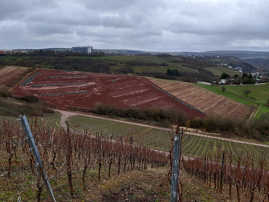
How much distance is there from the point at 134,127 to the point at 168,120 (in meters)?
8.32

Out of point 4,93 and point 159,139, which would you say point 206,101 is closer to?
point 159,139

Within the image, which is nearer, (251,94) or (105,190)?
(105,190)

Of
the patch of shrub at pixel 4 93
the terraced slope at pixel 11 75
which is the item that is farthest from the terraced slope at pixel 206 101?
the terraced slope at pixel 11 75

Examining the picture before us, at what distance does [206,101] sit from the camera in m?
54.6

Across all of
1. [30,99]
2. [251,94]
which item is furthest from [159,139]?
[251,94]

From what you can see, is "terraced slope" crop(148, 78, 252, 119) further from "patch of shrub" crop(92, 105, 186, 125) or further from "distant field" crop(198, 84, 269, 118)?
"patch of shrub" crop(92, 105, 186, 125)

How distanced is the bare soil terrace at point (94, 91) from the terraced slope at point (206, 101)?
264 centimetres

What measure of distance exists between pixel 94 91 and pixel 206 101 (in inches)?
1118

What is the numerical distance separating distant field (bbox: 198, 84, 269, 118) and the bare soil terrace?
59.7ft

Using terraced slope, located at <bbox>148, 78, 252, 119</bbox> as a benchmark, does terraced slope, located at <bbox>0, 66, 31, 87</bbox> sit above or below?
above

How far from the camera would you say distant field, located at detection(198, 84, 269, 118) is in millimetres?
54781

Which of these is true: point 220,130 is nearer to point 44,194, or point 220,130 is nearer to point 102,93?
point 102,93

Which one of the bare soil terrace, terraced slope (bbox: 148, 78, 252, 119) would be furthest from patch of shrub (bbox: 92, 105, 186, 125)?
terraced slope (bbox: 148, 78, 252, 119)

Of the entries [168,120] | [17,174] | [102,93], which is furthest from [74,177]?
[102,93]
